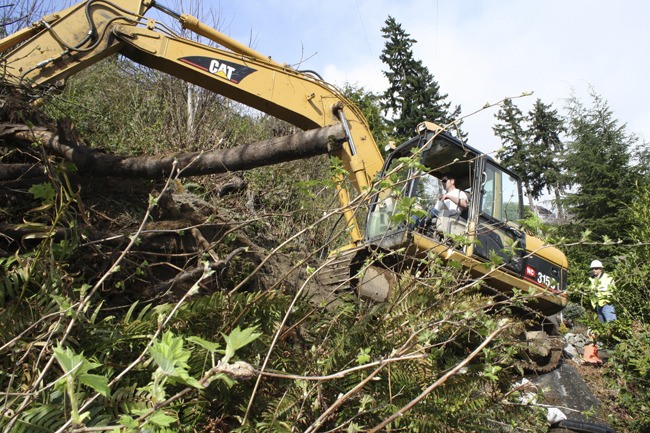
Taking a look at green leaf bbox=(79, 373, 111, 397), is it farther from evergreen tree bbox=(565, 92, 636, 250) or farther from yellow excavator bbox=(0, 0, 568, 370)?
evergreen tree bbox=(565, 92, 636, 250)

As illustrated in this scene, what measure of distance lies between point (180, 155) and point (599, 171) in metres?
23.2

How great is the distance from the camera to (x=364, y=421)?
2236mm

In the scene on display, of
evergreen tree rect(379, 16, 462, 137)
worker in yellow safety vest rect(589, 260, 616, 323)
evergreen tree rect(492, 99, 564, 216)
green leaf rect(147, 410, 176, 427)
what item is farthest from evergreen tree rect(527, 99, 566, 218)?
green leaf rect(147, 410, 176, 427)

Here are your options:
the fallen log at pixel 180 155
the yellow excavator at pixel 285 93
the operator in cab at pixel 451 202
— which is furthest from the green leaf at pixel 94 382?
the operator in cab at pixel 451 202

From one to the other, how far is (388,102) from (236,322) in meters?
27.5

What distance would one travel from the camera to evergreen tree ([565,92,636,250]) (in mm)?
22797

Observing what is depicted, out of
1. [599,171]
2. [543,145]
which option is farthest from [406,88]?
[543,145]

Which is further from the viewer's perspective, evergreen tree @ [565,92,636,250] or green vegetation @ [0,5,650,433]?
evergreen tree @ [565,92,636,250]

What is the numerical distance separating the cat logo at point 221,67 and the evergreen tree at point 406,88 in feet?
74.7

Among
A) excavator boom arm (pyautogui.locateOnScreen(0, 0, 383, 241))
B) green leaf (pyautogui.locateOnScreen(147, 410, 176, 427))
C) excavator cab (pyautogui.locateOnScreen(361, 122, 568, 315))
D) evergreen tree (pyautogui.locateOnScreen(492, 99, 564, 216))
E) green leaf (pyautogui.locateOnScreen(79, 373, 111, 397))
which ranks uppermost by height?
evergreen tree (pyautogui.locateOnScreen(492, 99, 564, 216))

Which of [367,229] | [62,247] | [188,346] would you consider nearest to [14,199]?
[62,247]

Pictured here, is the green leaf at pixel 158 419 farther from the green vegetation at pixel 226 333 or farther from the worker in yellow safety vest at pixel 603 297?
the worker in yellow safety vest at pixel 603 297

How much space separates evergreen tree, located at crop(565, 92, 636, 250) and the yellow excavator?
16.9m

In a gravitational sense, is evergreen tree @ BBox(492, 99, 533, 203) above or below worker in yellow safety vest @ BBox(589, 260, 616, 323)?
above
